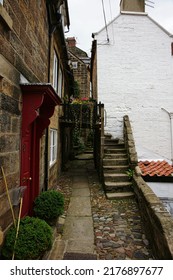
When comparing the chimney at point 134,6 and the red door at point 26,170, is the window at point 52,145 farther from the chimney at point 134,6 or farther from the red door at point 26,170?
the chimney at point 134,6

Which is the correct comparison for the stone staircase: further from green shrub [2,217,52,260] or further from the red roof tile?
green shrub [2,217,52,260]

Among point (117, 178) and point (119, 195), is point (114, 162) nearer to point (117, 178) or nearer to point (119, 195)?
point (117, 178)

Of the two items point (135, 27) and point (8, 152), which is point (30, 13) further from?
point (135, 27)

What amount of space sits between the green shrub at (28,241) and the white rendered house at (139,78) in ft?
25.4

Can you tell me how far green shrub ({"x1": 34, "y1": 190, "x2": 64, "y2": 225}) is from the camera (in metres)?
3.86

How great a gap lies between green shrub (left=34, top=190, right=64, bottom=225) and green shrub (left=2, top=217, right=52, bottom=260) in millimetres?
934

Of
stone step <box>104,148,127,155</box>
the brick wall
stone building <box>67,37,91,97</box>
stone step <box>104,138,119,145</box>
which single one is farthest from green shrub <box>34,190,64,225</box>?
stone building <box>67,37,91,97</box>

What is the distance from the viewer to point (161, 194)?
25.0ft

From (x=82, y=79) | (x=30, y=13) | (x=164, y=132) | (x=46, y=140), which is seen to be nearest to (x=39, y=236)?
(x=46, y=140)

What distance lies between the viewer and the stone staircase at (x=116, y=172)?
251 inches

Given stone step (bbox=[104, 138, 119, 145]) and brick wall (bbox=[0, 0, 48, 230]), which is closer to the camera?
brick wall (bbox=[0, 0, 48, 230])

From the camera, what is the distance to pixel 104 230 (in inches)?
166

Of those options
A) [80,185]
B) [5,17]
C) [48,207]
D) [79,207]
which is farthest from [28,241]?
[80,185]

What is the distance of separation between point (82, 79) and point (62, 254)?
19.7 meters
